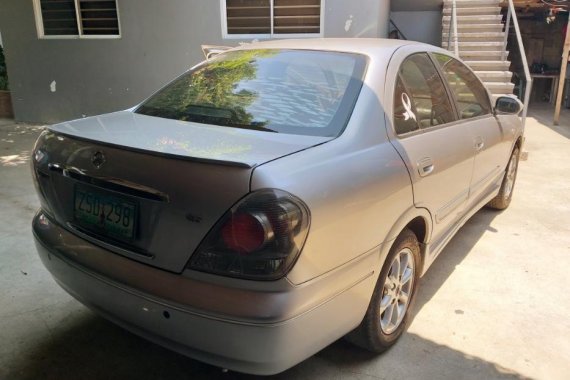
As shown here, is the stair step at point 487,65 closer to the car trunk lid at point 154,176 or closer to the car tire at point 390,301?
the car tire at point 390,301

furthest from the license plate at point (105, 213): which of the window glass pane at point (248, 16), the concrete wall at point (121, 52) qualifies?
the window glass pane at point (248, 16)

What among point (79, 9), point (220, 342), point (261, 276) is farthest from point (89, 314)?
point (79, 9)

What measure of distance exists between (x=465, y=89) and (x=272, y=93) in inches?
72.6

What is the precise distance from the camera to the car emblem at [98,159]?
A: 200 cm

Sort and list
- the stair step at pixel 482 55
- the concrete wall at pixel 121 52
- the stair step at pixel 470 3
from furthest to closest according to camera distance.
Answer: the stair step at pixel 470 3 < the stair step at pixel 482 55 < the concrete wall at pixel 121 52

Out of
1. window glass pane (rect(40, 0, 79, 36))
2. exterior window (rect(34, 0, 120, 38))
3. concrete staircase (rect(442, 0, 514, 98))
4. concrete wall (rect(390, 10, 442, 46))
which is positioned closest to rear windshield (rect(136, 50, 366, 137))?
concrete staircase (rect(442, 0, 514, 98))

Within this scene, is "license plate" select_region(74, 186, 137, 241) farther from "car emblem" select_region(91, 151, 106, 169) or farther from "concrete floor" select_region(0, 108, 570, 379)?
"concrete floor" select_region(0, 108, 570, 379)

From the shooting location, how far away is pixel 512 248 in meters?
4.02

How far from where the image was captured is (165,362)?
247 cm

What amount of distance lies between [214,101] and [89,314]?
59.2 inches

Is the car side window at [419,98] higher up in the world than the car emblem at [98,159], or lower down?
higher up

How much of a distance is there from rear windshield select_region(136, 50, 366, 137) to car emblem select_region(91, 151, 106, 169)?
0.57 m

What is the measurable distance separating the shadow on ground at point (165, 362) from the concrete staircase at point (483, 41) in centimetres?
670

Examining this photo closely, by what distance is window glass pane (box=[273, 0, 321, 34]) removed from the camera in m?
8.36
